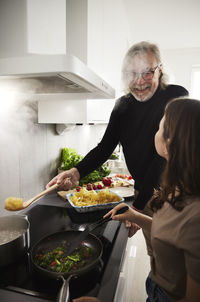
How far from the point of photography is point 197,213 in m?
0.66

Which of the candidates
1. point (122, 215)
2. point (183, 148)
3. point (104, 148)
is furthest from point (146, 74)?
point (122, 215)

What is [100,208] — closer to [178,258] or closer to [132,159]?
[132,159]

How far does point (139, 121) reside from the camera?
4.76 ft

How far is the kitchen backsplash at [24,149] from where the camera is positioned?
1167 millimetres

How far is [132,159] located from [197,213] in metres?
0.84

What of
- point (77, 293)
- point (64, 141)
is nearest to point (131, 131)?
point (64, 141)

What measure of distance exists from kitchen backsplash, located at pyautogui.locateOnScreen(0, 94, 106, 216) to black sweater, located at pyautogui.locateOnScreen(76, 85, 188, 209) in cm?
32

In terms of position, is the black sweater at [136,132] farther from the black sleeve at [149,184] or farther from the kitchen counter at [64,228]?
the kitchen counter at [64,228]

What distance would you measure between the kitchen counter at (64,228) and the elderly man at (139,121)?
0.16m

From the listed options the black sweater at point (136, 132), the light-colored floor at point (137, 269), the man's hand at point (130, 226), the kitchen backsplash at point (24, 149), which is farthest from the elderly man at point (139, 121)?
the light-colored floor at point (137, 269)

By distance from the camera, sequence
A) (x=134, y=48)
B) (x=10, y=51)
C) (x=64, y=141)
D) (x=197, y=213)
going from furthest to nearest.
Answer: (x=64, y=141), (x=134, y=48), (x=10, y=51), (x=197, y=213)

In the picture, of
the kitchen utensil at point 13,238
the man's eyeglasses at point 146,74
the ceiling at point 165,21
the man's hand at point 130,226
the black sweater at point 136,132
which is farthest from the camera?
the ceiling at point 165,21

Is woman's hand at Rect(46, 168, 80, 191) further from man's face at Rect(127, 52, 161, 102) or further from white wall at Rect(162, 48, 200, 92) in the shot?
white wall at Rect(162, 48, 200, 92)

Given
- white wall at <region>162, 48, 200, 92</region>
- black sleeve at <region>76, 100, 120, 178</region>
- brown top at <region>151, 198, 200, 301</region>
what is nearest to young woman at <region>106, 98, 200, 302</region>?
brown top at <region>151, 198, 200, 301</region>
